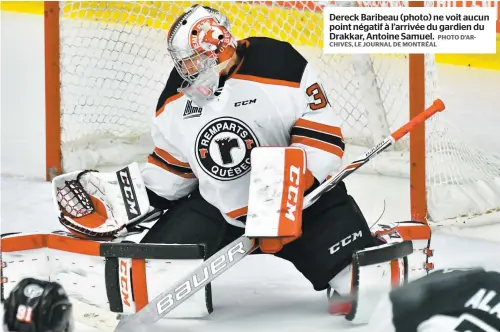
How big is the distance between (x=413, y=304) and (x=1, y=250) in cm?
88

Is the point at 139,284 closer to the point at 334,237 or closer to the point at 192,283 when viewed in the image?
the point at 192,283

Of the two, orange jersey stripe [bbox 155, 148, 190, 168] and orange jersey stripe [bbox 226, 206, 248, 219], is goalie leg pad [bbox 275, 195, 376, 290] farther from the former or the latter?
orange jersey stripe [bbox 155, 148, 190, 168]

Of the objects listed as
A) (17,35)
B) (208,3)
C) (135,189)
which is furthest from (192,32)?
(17,35)

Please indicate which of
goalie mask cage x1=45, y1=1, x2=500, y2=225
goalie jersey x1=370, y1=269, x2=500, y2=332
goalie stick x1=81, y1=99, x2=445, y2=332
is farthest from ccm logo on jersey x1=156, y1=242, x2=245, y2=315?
goalie jersey x1=370, y1=269, x2=500, y2=332

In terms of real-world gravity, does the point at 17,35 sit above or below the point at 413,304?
above

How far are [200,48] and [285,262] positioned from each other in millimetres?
398

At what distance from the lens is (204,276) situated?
52.1 inches

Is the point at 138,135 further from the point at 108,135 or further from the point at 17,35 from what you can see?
the point at 17,35

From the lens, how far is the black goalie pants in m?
1.38

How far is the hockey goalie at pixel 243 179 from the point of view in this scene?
1.32 metres

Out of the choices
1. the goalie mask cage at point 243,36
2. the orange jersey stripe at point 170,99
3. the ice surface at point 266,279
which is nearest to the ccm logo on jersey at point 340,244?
the ice surface at point 266,279

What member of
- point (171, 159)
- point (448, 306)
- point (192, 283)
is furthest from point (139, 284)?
point (448, 306)

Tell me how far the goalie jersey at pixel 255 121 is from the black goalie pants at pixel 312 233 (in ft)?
0.14

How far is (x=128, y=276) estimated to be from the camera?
4.48 ft
